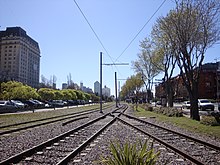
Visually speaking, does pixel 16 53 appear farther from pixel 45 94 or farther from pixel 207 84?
pixel 207 84

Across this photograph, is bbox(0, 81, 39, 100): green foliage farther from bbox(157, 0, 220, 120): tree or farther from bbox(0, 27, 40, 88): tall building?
bbox(0, 27, 40, 88): tall building

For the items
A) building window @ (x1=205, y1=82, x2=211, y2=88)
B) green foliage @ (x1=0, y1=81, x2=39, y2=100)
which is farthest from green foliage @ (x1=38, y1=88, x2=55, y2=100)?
building window @ (x1=205, y1=82, x2=211, y2=88)

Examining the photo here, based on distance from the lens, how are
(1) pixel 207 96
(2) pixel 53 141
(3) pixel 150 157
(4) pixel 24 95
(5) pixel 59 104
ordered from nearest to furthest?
(3) pixel 150 157 → (2) pixel 53 141 → (4) pixel 24 95 → (5) pixel 59 104 → (1) pixel 207 96

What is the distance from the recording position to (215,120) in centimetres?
1845

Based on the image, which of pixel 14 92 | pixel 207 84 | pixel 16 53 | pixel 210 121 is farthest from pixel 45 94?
pixel 16 53

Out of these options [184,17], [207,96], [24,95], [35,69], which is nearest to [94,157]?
[184,17]

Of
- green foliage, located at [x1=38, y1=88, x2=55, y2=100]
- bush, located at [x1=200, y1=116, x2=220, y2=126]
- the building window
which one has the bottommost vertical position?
bush, located at [x1=200, y1=116, x2=220, y2=126]

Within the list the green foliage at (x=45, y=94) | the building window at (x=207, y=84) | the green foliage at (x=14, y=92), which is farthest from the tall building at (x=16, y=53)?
the building window at (x=207, y=84)

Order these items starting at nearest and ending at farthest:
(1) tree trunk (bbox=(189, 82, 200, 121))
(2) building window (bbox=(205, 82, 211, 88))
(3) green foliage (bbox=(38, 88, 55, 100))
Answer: (1) tree trunk (bbox=(189, 82, 200, 121))
(3) green foliage (bbox=(38, 88, 55, 100))
(2) building window (bbox=(205, 82, 211, 88))

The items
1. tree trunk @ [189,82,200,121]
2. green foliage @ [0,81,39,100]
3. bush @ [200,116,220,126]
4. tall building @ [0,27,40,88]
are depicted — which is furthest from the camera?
tall building @ [0,27,40,88]

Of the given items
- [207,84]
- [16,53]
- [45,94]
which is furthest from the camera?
[16,53]

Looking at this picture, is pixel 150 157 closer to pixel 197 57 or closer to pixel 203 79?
pixel 197 57

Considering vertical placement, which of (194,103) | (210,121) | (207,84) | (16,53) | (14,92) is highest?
(16,53)

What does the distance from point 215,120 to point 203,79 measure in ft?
286
